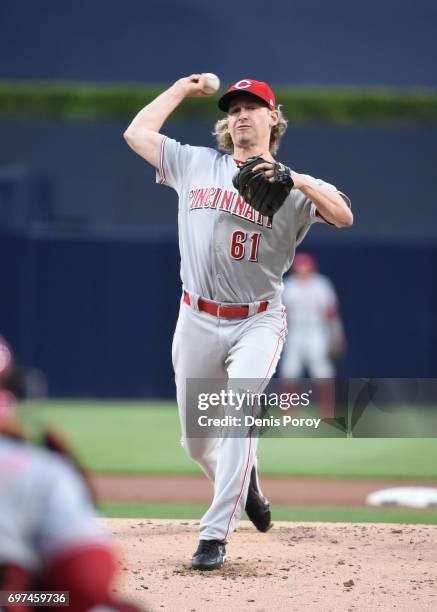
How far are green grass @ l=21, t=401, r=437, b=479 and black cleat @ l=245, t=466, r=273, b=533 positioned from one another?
3263 millimetres

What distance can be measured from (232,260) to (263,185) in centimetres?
44

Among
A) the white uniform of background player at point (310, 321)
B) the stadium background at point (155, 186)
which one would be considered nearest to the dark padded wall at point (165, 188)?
the stadium background at point (155, 186)

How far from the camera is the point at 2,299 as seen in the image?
44.7 ft

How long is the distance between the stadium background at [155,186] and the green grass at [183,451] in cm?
32

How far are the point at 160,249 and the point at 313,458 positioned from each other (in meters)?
4.71

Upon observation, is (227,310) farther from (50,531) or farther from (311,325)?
(311,325)

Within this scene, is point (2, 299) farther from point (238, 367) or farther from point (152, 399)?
point (238, 367)

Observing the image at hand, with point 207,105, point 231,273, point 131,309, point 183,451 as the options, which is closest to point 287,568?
point 231,273

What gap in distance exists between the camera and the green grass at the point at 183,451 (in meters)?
8.58

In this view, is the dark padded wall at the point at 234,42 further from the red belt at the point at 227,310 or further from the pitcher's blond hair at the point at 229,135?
the red belt at the point at 227,310

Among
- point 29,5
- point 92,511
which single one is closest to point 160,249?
point 29,5

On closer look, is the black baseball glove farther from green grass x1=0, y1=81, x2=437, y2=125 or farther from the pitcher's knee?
green grass x1=0, y1=81, x2=437, y2=125

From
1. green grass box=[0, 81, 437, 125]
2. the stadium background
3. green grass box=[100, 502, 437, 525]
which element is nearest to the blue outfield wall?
the stadium background

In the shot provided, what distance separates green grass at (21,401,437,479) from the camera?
8578mm
